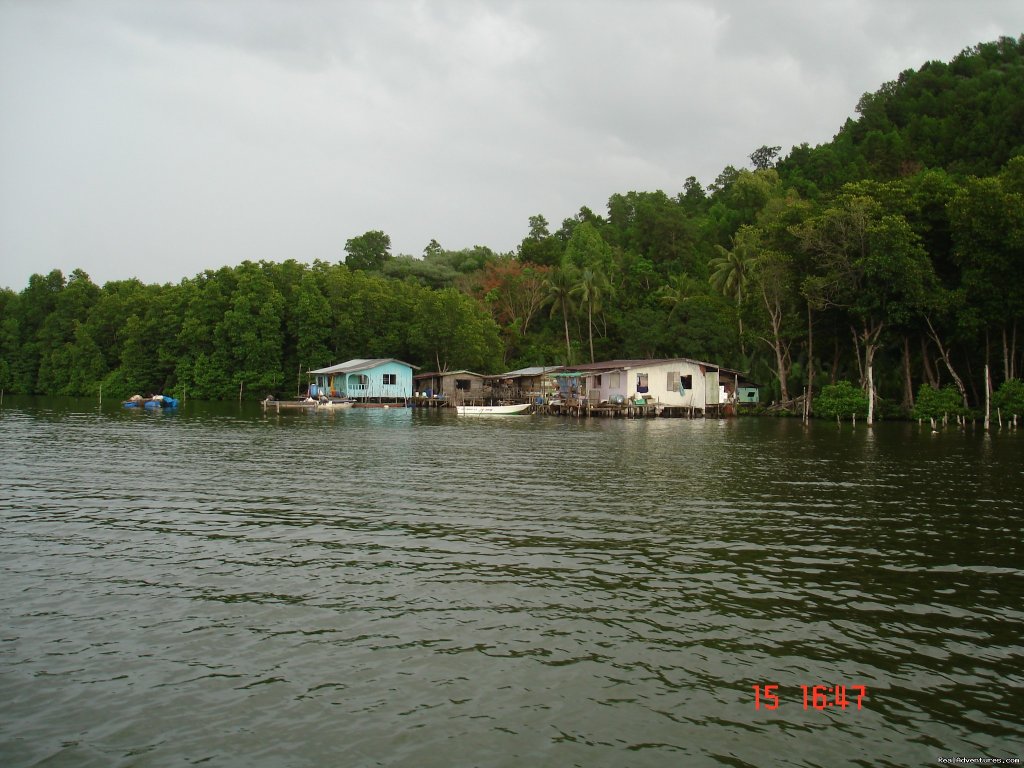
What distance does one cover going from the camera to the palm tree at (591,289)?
76188 mm

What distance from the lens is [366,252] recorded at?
108 meters

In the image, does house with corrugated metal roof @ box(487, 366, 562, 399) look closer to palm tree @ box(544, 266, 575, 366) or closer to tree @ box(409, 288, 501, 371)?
tree @ box(409, 288, 501, 371)

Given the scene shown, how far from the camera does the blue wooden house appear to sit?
7338 centimetres

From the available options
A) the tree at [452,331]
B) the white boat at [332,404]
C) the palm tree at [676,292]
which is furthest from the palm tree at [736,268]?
the white boat at [332,404]

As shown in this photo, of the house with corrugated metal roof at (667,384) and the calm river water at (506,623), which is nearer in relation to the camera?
the calm river water at (506,623)

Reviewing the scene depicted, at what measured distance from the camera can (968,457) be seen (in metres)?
27.1

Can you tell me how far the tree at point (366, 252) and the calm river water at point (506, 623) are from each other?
90075 millimetres

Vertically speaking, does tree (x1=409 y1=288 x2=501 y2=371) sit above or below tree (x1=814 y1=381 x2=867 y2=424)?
above

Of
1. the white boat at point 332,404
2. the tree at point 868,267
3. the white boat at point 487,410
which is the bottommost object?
the white boat at point 487,410

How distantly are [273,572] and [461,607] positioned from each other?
343 cm
